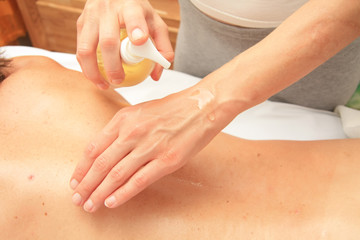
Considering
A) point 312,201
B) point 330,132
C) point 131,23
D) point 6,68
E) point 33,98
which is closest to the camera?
point 131,23

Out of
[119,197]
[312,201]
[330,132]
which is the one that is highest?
[119,197]

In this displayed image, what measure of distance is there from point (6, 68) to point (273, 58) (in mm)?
827

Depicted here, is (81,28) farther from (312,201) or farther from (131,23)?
(312,201)

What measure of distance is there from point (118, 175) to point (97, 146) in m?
0.09

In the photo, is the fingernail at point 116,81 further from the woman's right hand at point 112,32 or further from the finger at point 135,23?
the finger at point 135,23

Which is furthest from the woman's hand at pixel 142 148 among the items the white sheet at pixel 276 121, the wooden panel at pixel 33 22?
the wooden panel at pixel 33 22

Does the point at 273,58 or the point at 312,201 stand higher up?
the point at 273,58

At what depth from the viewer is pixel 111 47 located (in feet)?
2.19

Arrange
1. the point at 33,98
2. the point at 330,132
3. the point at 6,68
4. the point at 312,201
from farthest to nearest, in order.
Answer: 1. the point at 330,132
2. the point at 6,68
3. the point at 33,98
4. the point at 312,201

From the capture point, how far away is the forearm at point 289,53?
2.23 feet

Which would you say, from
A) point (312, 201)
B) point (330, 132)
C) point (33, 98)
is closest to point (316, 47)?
point (312, 201)

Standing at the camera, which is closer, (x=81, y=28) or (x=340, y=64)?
(x=81, y=28)

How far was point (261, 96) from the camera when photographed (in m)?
0.72

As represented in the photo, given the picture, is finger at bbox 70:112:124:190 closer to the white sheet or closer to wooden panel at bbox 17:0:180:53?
the white sheet
